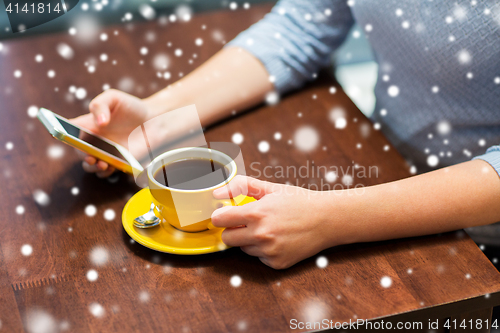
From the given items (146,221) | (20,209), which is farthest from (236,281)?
(20,209)

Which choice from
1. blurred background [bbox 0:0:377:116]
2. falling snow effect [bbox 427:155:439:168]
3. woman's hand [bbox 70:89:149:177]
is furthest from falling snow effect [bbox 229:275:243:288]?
blurred background [bbox 0:0:377:116]

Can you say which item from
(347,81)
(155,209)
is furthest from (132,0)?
(155,209)

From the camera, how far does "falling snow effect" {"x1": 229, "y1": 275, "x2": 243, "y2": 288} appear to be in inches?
25.3

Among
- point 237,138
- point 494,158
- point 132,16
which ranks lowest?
point 132,16

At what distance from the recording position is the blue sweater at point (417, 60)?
0.89m

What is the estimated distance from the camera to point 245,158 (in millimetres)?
895

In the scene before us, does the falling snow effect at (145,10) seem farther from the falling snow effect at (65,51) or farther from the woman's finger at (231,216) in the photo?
the woman's finger at (231,216)

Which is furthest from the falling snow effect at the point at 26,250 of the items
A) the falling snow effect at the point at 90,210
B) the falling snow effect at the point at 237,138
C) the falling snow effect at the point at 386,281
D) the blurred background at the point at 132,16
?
the blurred background at the point at 132,16

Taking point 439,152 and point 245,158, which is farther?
point 439,152

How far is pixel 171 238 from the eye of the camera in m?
0.70

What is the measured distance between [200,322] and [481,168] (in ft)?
1.76

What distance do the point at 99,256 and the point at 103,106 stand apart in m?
0.33

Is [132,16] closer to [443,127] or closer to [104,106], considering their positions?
[104,106]

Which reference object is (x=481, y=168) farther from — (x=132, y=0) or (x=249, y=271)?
(x=132, y=0)
